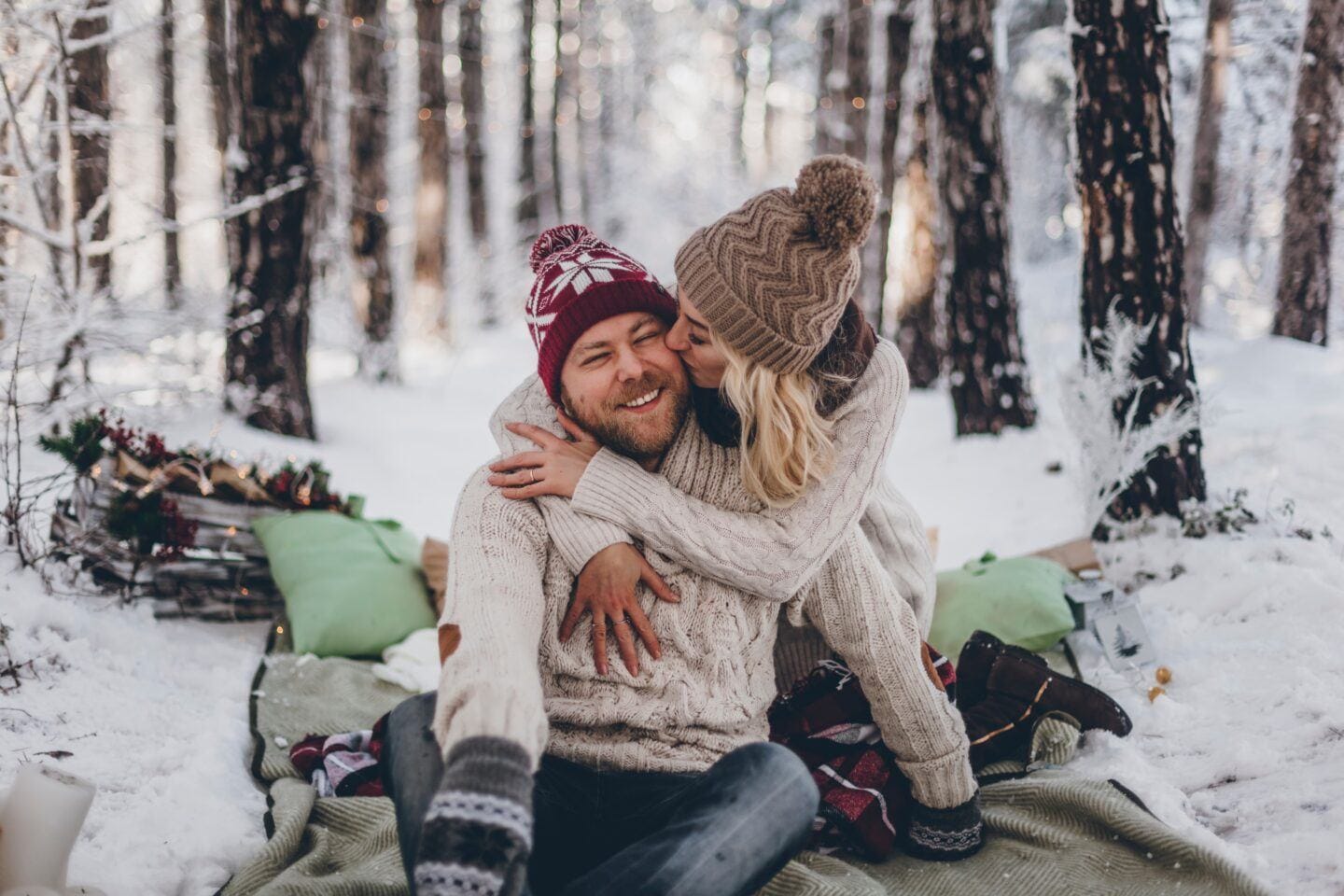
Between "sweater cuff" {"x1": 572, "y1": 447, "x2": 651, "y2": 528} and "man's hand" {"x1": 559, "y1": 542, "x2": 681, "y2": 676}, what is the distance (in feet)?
0.25

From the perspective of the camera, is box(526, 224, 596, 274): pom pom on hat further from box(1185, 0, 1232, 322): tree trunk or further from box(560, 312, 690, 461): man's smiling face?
box(1185, 0, 1232, 322): tree trunk

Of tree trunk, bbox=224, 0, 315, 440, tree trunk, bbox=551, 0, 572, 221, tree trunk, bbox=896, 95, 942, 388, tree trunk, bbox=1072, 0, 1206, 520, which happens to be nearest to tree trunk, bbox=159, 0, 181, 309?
tree trunk, bbox=224, 0, 315, 440

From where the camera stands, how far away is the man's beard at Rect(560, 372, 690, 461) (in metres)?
2.31

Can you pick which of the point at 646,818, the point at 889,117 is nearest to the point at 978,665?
the point at 646,818

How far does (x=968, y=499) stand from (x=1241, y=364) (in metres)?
2.83

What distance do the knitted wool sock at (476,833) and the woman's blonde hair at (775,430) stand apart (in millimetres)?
979

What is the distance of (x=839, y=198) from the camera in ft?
6.86

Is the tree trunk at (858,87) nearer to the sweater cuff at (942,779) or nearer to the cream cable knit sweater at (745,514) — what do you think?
the cream cable knit sweater at (745,514)

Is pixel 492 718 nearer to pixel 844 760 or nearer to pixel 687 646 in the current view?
pixel 687 646

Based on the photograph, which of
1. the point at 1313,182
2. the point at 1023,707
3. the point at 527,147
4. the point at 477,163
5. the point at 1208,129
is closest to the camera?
the point at 1023,707

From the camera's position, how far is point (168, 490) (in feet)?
12.3

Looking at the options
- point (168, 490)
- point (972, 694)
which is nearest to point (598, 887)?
point (972, 694)

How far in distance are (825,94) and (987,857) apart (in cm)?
1159

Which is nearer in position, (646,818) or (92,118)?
(646,818)
